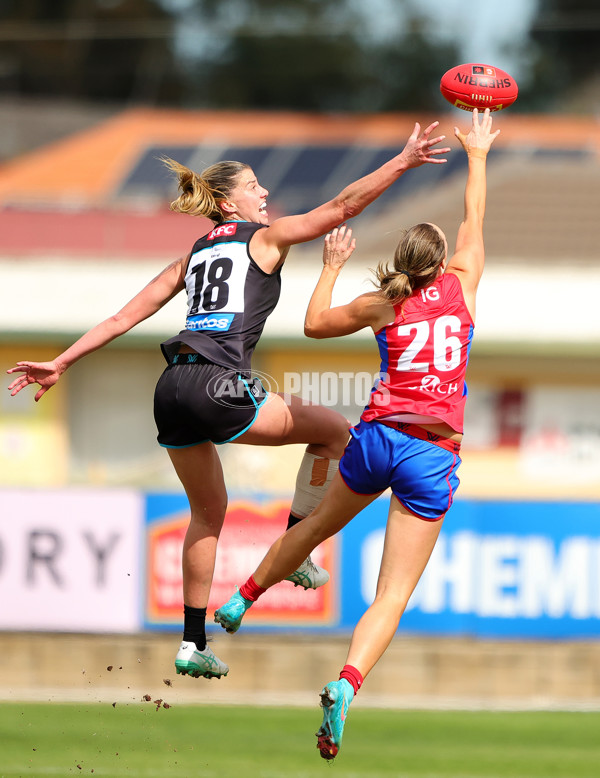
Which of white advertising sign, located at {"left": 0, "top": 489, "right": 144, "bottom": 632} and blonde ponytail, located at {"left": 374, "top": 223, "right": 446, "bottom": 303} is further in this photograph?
white advertising sign, located at {"left": 0, "top": 489, "right": 144, "bottom": 632}

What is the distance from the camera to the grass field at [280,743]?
35.4ft

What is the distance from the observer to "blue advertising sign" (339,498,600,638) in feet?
42.8

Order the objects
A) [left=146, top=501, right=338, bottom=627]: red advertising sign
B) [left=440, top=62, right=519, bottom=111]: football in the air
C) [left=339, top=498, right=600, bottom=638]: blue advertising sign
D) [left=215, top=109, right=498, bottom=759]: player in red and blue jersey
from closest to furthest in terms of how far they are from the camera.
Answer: [left=215, top=109, right=498, bottom=759]: player in red and blue jersey < [left=440, top=62, right=519, bottom=111]: football in the air < [left=146, top=501, right=338, bottom=627]: red advertising sign < [left=339, top=498, right=600, bottom=638]: blue advertising sign

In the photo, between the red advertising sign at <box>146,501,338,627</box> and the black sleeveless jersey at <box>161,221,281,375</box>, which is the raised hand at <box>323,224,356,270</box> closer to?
the black sleeveless jersey at <box>161,221,281,375</box>

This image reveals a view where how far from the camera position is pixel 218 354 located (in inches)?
239

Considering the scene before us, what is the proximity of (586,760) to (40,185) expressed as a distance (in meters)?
23.1

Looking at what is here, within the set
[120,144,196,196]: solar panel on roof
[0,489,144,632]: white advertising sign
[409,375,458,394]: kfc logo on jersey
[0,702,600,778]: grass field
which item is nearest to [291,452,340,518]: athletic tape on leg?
[409,375,458,394]: kfc logo on jersey

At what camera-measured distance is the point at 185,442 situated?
626 centimetres

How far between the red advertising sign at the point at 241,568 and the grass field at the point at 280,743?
100 cm

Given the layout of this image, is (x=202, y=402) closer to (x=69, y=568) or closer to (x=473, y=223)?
(x=473, y=223)

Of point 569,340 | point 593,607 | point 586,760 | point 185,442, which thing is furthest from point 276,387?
point 185,442

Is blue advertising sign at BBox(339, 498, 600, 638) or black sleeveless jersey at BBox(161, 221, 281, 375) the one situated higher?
black sleeveless jersey at BBox(161, 221, 281, 375)

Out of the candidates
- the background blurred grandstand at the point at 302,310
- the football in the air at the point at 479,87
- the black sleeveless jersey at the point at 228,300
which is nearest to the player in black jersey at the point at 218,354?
the black sleeveless jersey at the point at 228,300

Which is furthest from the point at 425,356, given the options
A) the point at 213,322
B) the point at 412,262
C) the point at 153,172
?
the point at 153,172
